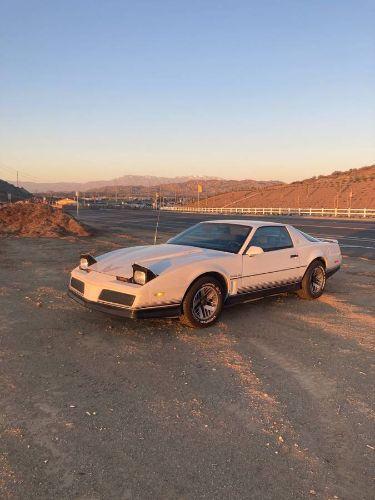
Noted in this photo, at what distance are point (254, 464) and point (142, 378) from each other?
5.45 feet

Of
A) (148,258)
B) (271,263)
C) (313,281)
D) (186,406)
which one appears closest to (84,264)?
(148,258)

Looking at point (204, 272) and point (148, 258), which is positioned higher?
point (148, 258)

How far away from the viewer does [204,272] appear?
19.5ft

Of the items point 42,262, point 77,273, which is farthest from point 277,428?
point 42,262

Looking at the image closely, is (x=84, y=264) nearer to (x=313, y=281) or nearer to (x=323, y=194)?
(x=313, y=281)

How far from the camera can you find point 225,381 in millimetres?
4383

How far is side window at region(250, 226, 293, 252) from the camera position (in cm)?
707

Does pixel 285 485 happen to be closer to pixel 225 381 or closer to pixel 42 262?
pixel 225 381

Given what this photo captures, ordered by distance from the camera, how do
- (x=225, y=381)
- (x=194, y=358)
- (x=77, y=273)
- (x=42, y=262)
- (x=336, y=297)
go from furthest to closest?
(x=42, y=262) < (x=336, y=297) < (x=77, y=273) < (x=194, y=358) < (x=225, y=381)

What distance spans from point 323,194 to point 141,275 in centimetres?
8652

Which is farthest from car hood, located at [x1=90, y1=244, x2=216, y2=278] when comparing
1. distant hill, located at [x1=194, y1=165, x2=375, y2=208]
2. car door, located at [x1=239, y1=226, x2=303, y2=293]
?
distant hill, located at [x1=194, y1=165, x2=375, y2=208]

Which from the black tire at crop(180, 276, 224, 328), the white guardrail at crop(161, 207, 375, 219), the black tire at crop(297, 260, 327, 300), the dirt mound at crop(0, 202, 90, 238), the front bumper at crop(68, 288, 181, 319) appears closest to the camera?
the front bumper at crop(68, 288, 181, 319)

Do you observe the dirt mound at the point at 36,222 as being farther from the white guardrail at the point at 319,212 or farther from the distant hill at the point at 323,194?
the distant hill at the point at 323,194

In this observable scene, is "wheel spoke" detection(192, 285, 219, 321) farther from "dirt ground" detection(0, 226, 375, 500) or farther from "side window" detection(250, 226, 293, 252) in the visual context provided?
"side window" detection(250, 226, 293, 252)
